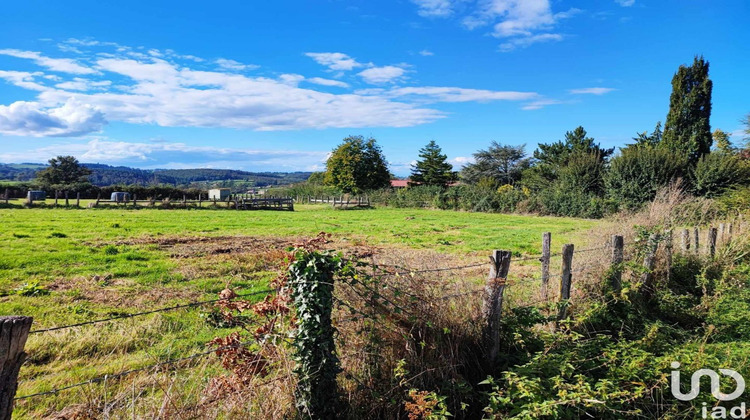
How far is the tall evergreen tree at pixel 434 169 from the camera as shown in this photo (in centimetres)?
6194

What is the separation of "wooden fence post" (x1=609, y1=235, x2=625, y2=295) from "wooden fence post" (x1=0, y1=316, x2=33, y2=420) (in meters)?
6.74

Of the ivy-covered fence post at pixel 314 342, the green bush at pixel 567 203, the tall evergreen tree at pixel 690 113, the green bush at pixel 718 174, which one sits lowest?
the ivy-covered fence post at pixel 314 342

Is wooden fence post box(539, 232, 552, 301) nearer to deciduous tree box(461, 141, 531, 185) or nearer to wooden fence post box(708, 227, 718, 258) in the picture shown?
wooden fence post box(708, 227, 718, 258)

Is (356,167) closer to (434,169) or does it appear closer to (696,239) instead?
(434,169)

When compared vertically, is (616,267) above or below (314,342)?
above

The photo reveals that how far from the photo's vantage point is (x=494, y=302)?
4.19 m

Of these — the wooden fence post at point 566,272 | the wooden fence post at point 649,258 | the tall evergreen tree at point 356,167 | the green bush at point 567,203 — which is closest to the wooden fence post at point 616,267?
the wooden fence post at point 649,258

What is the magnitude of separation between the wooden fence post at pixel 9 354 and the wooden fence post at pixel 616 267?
6.74 meters

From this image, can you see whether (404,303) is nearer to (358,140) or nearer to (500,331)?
(500,331)

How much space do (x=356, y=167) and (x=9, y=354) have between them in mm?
51053

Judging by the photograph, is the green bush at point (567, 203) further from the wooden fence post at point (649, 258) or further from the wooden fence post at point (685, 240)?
the wooden fence post at point (649, 258)

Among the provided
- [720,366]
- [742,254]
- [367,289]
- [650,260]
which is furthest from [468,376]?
[742,254]

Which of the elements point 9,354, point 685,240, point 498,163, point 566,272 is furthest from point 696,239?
point 498,163

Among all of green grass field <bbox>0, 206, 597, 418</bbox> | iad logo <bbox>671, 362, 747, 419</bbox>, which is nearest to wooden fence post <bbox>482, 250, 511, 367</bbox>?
iad logo <bbox>671, 362, 747, 419</bbox>
